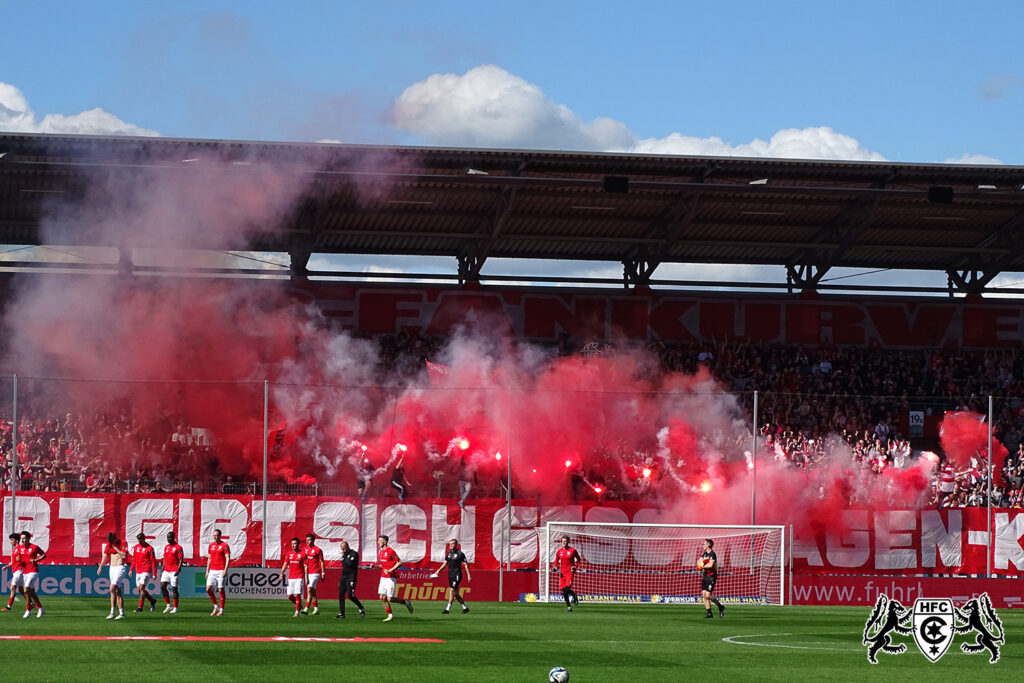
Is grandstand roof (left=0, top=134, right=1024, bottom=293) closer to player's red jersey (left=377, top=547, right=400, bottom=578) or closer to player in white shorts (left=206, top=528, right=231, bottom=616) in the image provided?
player in white shorts (left=206, top=528, right=231, bottom=616)

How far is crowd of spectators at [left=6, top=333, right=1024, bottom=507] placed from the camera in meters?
35.4

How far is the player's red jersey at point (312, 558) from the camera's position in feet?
87.8

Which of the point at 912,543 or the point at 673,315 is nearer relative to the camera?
the point at 912,543

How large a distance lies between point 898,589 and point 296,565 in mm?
17035

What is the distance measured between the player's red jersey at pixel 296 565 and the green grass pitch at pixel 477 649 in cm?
89

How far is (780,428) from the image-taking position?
4034cm

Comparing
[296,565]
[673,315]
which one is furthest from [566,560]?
[673,315]

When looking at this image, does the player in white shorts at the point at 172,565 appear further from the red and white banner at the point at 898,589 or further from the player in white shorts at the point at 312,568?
the red and white banner at the point at 898,589

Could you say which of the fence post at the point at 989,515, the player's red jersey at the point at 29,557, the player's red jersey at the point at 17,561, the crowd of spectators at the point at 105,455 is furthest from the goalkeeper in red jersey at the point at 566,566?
the player's red jersey at the point at 17,561

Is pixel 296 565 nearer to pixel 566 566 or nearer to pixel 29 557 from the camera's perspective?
pixel 29 557

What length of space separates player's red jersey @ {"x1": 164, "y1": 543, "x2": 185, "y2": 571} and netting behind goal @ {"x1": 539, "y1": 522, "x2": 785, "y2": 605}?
10.3 metres

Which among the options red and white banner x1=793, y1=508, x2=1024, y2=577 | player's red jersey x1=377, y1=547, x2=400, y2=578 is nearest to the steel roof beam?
red and white banner x1=793, y1=508, x2=1024, y2=577

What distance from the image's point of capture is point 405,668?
1736 cm

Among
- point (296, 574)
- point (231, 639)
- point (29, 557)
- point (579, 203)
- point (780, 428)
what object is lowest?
point (231, 639)
